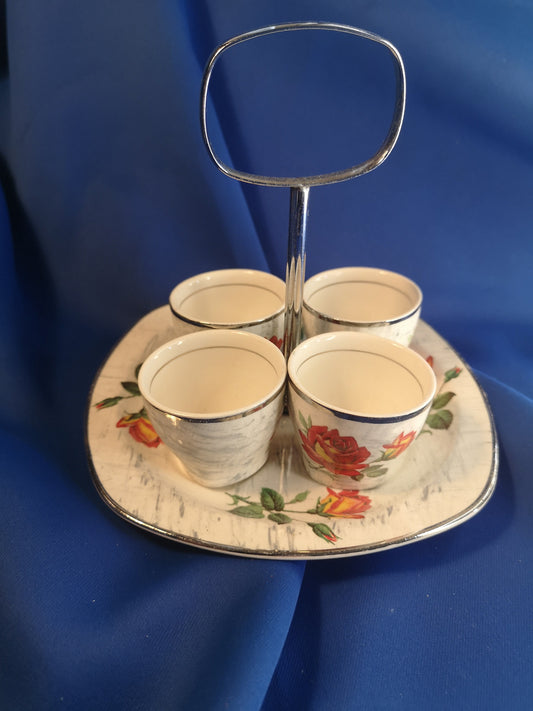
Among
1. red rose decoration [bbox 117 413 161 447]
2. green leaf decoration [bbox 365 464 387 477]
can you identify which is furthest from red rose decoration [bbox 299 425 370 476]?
red rose decoration [bbox 117 413 161 447]

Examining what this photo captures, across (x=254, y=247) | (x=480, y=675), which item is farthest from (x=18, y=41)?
(x=480, y=675)

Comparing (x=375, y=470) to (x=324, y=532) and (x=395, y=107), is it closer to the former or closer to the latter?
(x=324, y=532)

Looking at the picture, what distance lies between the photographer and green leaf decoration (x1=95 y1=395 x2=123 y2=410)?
1.27 ft

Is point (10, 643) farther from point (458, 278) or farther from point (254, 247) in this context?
point (458, 278)

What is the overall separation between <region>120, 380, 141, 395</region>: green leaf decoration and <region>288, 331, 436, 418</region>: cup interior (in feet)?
0.43

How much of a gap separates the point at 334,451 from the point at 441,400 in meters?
0.13

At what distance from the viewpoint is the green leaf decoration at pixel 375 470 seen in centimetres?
31

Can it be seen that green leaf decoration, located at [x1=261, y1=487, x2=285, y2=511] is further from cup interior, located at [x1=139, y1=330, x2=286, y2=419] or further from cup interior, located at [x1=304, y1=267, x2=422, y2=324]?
cup interior, located at [x1=304, y1=267, x2=422, y2=324]

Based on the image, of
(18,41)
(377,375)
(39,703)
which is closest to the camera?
(39,703)

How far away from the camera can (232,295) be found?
1.47ft

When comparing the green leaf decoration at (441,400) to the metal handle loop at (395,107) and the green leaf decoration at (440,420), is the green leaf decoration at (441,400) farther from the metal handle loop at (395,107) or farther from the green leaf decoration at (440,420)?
the metal handle loop at (395,107)

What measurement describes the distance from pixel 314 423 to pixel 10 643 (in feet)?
0.64

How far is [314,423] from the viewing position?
305mm

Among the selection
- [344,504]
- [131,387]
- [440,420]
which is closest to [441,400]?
[440,420]
